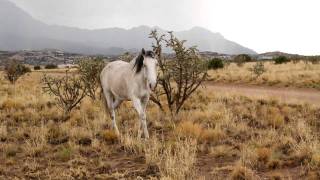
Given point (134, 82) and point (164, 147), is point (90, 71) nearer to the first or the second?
point (134, 82)

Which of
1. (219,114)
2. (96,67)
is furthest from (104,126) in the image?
(96,67)

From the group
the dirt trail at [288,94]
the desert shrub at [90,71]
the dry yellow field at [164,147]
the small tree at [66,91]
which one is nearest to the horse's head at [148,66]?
the dry yellow field at [164,147]

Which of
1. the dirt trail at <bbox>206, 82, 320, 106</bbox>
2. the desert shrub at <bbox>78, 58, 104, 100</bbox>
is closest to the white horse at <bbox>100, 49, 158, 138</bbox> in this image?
the desert shrub at <bbox>78, 58, 104, 100</bbox>

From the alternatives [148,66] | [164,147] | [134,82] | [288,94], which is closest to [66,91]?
[134,82]

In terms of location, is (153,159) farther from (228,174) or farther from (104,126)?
(104,126)

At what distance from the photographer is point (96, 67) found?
20.4 m

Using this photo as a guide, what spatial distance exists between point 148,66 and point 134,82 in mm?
815

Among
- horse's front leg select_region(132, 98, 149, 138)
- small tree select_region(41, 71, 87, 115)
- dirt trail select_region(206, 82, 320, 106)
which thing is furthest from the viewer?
dirt trail select_region(206, 82, 320, 106)

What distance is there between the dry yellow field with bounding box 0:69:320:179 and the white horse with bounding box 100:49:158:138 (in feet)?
2.25

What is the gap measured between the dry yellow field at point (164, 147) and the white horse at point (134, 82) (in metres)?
0.69

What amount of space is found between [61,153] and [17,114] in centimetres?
608

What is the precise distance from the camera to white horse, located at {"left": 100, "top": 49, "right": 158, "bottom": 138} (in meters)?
10.2

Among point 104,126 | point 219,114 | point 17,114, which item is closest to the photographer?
point 104,126

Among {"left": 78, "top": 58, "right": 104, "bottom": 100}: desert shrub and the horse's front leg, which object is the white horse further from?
{"left": 78, "top": 58, "right": 104, "bottom": 100}: desert shrub
